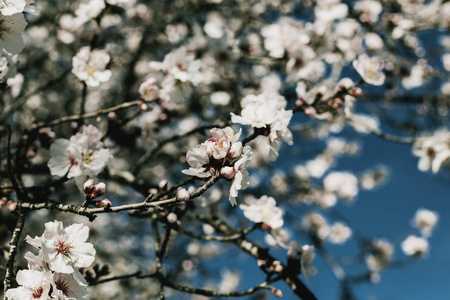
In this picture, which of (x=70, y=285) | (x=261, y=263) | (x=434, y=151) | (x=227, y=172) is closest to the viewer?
(x=227, y=172)

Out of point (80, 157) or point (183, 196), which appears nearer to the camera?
point (183, 196)

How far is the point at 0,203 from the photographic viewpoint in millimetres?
1425

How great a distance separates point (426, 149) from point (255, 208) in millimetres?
1592

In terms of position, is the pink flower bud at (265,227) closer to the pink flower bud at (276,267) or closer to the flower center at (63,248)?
the pink flower bud at (276,267)

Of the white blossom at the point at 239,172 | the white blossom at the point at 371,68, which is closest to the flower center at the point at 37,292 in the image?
the white blossom at the point at 239,172

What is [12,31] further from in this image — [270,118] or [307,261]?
[307,261]

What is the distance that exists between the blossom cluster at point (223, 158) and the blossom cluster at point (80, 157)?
619 mm

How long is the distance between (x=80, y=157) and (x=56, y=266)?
55cm

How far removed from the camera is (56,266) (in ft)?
3.73

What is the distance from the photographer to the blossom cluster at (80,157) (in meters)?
1.56

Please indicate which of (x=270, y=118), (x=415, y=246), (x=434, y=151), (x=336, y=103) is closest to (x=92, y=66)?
(x=270, y=118)

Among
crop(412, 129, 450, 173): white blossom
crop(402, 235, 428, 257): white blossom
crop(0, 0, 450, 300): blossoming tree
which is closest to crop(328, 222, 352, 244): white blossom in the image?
crop(0, 0, 450, 300): blossoming tree

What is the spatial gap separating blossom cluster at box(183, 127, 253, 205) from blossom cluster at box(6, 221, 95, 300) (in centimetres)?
46

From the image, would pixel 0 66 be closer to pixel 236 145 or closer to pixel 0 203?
pixel 0 203
